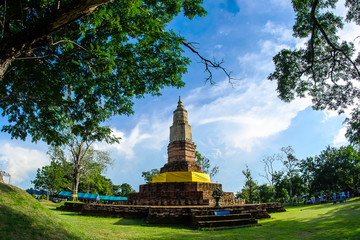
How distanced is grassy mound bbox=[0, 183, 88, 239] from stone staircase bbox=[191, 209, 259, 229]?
17.2ft

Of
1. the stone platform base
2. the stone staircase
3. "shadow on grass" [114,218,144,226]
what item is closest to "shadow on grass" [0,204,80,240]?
"shadow on grass" [114,218,144,226]

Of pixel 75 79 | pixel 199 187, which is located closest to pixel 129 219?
pixel 199 187

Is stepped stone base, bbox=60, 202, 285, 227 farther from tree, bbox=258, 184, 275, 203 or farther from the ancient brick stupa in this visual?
tree, bbox=258, 184, 275, 203

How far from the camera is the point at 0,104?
9.40m

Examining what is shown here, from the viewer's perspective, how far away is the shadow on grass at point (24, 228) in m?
3.76

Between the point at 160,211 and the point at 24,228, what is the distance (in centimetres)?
637

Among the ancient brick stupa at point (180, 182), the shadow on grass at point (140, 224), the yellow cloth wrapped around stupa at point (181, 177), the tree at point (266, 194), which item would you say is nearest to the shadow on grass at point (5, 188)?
the shadow on grass at point (140, 224)

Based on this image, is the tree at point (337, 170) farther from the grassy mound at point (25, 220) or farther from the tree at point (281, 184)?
the grassy mound at point (25, 220)

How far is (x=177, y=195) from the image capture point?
1377 centimetres

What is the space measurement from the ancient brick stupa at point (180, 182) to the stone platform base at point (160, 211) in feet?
9.75

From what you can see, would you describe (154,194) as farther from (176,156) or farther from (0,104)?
(0,104)

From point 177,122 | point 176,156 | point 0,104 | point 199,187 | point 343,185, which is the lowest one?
point 343,185

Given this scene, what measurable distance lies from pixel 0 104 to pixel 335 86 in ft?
58.4

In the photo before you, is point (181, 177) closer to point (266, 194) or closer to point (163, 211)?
point (163, 211)
